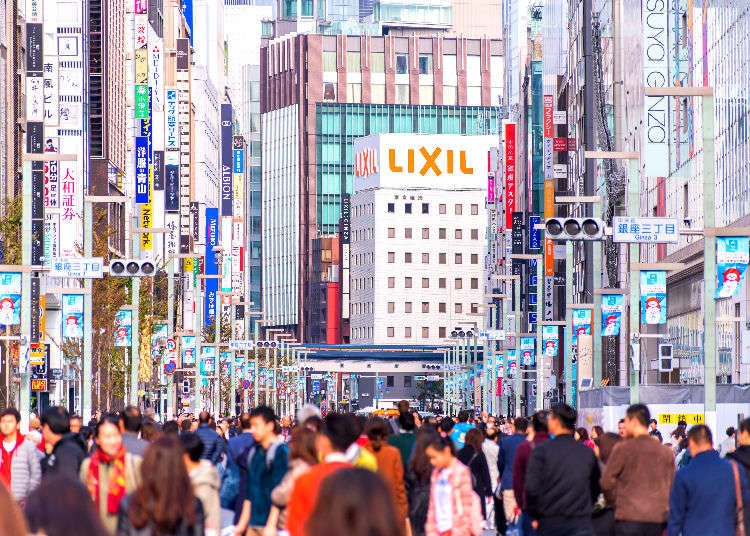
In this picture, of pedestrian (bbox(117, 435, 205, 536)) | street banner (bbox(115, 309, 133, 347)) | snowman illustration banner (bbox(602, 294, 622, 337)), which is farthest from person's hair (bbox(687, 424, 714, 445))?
street banner (bbox(115, 309, 133, 347))

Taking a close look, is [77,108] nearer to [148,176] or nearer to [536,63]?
[148,176]

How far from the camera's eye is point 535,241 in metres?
94.4

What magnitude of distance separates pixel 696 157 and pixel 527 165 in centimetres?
6606

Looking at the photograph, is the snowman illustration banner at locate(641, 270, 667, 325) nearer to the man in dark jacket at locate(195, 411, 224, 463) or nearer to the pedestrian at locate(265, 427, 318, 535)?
the man in dark jacket at locate(195, 411, 224, 463)

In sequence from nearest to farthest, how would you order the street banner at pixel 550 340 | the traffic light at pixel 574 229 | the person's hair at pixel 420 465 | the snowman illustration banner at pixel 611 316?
the person's hair at pixel 420 465, the traffic light at pixel 574 229, the snowman illustration banner at pixel 611 316, the street banner at pixel 550 340

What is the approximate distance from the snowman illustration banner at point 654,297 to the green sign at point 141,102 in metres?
60.9

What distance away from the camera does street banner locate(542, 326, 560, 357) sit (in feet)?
212

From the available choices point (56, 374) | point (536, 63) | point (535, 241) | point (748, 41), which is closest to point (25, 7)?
point (56, 374)

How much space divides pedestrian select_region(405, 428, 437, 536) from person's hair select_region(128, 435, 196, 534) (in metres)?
7.04

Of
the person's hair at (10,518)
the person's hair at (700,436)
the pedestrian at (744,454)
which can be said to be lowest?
the pedestrian at (744,454)

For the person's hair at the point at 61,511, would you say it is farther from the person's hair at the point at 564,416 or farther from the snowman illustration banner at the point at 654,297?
the snowman illustration banner at the point at 654,297

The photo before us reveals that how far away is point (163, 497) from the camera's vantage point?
31.9ft

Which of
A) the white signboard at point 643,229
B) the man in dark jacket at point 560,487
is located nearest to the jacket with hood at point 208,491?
the man in dark jacket at point 560,487

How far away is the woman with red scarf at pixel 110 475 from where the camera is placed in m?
13.1
